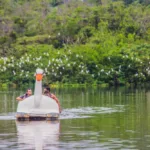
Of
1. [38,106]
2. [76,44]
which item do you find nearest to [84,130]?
[38,106]

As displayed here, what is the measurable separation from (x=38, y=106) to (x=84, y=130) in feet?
13.0

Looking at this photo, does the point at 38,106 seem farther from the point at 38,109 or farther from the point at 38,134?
the point at 38,134

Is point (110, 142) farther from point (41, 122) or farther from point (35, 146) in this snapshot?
point (41, 122)

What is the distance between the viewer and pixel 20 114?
2853cm

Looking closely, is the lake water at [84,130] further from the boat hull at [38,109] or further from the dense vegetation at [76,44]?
the dense vegetation at [76,44]

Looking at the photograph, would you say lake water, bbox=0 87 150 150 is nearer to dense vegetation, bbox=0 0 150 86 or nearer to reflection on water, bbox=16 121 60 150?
reflection on water, bbox=16 121 60 150

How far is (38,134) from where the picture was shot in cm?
2355

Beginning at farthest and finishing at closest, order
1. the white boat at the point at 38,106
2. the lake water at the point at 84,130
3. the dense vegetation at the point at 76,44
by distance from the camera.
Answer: the dense vegetation at the point at 76,44
the white boat at the point at 38,106
the lake water at the point at 84,130

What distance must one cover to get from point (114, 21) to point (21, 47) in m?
14.1

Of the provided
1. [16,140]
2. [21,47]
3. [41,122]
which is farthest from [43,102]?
[21,47]

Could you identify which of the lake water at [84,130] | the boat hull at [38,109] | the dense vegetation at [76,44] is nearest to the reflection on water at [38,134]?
the lake water at [84,130]

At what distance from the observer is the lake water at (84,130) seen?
2030 cm

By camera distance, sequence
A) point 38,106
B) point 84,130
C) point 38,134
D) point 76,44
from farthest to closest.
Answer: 1. point 76,44
2. point 38,106
3. point 84,130
4. point 38,134

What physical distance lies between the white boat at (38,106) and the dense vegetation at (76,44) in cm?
4272
